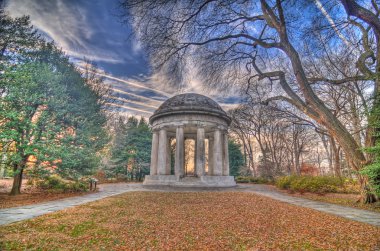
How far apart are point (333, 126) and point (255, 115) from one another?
63.1 feet

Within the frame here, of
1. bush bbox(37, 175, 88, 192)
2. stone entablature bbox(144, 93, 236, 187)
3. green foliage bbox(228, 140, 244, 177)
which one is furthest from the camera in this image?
green foliage bbox(228, 140, 244, 177)

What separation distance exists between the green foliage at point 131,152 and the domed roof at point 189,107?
1357 centimetres

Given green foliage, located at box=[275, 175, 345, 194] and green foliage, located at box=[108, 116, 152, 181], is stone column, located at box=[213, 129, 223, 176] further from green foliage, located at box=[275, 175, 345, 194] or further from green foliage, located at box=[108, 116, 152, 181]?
green foliage, located at box=[108, 116, 152, 181]

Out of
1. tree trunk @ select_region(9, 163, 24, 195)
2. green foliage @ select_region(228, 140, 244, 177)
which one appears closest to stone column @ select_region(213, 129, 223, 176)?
tree trunk @ select_region(9, 163, 24, 195)

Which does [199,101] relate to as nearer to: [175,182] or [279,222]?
[175,182]

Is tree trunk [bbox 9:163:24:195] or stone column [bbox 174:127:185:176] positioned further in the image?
stone column [bbox 174:127:185:176]

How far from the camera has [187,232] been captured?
482 centimetres

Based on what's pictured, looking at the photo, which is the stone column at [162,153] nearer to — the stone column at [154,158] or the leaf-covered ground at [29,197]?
the stone column at [154,158]

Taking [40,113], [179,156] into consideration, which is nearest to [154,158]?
[179,156]

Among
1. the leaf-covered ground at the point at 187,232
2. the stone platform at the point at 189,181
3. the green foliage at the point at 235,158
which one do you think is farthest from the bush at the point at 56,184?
the green foliage at the point at 235,158

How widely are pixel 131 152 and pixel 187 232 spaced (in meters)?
29.4

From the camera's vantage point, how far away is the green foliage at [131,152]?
3081cm

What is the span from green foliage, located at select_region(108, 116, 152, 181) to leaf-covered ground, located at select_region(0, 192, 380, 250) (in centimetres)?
2533

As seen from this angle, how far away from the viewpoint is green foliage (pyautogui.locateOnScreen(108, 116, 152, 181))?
101 ft
